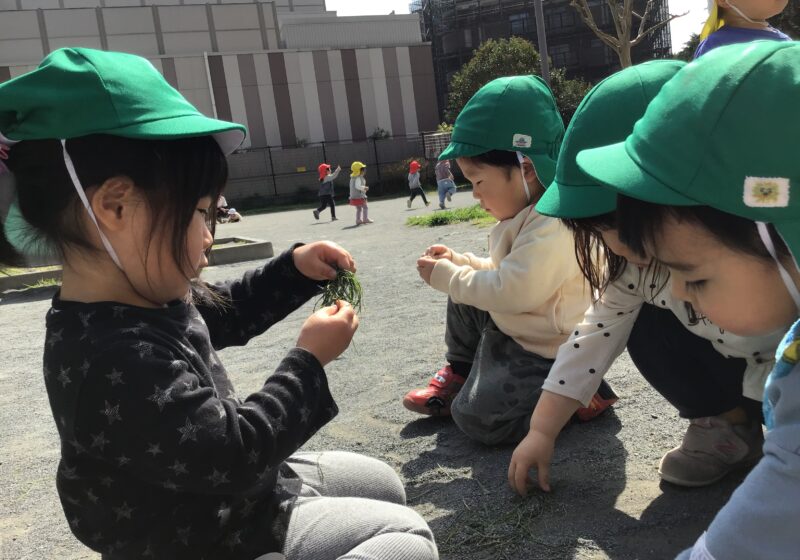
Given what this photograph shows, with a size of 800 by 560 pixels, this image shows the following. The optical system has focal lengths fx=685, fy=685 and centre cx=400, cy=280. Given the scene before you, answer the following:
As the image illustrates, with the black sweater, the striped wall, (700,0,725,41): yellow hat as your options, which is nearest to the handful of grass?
the black sweater

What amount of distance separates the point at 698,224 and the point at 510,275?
124 centimetres

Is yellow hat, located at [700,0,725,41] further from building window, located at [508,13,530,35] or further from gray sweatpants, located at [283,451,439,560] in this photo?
building window, located at [508,13,530,35]

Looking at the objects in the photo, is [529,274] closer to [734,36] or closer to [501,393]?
[501,393]

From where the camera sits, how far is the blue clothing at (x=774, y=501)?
3.39ft

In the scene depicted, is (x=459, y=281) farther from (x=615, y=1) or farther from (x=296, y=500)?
(x=615, y=1)

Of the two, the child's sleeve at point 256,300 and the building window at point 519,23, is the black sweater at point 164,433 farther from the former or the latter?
the building window at point 519,23

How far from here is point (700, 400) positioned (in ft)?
6.89

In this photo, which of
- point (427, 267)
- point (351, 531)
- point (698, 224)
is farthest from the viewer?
point (427, 267)

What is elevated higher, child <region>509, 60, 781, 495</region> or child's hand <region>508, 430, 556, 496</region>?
child <region>509, 60, 781, 495</region>

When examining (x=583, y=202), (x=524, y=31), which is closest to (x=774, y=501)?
(x=583, y=202)

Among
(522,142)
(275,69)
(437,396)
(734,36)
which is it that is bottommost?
(437,396)

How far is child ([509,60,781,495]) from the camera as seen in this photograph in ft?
6.17

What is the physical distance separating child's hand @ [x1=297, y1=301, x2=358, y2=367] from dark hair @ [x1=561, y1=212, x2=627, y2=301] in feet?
2.24

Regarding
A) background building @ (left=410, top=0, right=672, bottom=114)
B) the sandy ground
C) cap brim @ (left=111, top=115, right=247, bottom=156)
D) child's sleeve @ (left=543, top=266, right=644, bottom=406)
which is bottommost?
the sandy ground
